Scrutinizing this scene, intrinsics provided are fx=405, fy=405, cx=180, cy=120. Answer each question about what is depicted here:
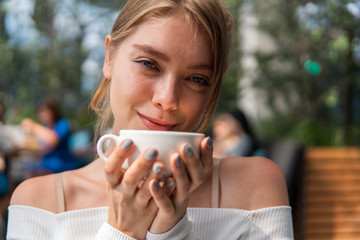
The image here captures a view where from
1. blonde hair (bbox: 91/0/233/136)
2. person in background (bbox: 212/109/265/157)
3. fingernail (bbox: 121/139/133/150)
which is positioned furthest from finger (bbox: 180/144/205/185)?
person in background (bbox: 212/109/265/157)

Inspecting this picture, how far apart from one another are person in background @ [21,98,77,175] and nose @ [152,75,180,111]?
430cm

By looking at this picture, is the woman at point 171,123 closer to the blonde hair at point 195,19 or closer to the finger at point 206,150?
the blonde hair at point 195,19

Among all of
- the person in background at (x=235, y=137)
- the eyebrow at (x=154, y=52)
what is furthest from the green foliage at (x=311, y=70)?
the eyebrow at (x=154, y=52)

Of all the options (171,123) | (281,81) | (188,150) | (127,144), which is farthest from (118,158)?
(281,81)

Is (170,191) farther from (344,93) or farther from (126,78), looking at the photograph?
(344,93)

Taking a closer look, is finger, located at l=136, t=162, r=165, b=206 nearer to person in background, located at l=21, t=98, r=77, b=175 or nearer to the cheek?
the cheek

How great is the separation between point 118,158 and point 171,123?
9.5 inches

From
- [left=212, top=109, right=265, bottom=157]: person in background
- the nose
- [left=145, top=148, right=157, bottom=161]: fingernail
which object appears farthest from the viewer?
[left=212, top=109, right=265, bottom=157]: person in background

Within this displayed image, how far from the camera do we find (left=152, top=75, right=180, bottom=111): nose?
0.97 metres

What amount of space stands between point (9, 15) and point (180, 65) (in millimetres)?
3636

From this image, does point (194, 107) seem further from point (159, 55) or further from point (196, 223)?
point (196, 223)

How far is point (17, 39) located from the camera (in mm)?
5254

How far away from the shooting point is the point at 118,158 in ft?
2.57

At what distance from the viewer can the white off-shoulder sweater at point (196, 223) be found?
1013mm
